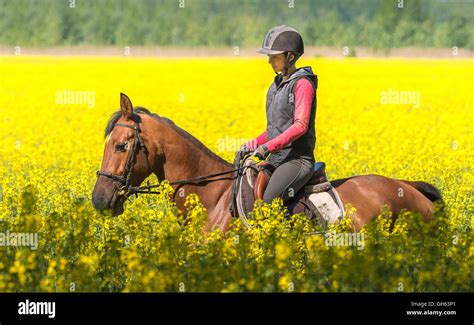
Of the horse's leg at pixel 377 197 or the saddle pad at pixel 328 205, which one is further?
the horse's leg at pixel 377 197

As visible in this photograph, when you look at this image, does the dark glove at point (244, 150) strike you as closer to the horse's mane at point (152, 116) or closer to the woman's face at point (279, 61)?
the horse's mane at point (152, 116)

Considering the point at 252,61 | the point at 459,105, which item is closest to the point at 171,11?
the point at 252,61

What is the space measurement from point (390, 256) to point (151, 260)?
5.56 ft

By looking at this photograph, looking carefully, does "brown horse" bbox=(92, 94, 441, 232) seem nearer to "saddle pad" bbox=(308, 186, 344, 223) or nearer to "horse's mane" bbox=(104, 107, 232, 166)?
"horse's mane" bbox=(104, 107, 232, 166)

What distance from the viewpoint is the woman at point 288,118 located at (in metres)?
7.80

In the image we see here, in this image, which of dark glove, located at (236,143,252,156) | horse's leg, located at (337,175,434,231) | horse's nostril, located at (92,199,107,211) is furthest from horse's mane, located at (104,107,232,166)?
horse's leg, located at (337,175,434,231)

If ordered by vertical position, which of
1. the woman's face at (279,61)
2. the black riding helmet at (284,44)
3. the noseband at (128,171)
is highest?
the black riding helmet at (284,44)

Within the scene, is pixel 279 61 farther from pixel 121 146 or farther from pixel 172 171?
pixel 121 146

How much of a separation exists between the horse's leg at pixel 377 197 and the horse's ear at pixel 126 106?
6.20 ft

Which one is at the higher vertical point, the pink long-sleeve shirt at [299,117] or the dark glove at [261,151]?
the pink long-sleeve shirt at [299,117]

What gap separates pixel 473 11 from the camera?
64375 millimetres

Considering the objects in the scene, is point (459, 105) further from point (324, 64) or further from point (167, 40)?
point (167, 40)

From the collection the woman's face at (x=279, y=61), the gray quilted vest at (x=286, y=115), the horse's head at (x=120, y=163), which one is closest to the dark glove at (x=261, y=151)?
the gray quilted vest at (x=286, y=115)

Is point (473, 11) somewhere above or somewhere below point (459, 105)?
above
